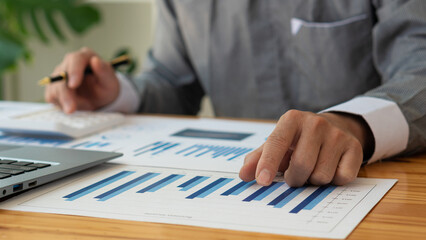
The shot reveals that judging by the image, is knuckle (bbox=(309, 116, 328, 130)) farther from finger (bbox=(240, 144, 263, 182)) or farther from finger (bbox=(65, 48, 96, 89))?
finger (bbox=(65, 48, 96, 89))

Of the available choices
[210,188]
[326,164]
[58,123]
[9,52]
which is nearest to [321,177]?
[326,164]

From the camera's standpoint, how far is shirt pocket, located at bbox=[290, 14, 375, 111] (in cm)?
114

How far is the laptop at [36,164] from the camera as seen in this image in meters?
0.56

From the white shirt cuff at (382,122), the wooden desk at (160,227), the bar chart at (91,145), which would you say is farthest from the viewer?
the bar chart at (91,145)

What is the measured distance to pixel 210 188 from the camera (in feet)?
1.93

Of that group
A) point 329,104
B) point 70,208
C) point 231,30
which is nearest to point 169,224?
point 70,208

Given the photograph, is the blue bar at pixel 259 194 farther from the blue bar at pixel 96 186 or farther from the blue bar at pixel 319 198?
the blue bar at pixel 96 186

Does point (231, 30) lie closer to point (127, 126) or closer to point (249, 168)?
point (127, 126)

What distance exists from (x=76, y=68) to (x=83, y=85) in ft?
0.26

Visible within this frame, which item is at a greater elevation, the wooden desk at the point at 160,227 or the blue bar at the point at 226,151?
the blue bar at the point at 226,151

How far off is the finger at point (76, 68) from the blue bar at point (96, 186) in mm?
477

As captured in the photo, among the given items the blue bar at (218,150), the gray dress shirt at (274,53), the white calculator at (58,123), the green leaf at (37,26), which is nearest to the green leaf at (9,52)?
the green leaf at (37,26)

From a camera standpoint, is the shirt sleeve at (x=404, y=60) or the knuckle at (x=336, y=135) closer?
the knuckle at (x=336, y=135)

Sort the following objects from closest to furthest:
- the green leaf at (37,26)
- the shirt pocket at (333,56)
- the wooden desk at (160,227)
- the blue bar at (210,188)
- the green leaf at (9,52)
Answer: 1. the wooden desk at (160,227)
2. the blue bar at (210,188)
3. the shirt pocket at (333,56)
4. the green leaf at (9,52)
5. the green leaf at (37,26)
